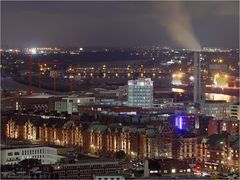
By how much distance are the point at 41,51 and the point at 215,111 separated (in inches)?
987

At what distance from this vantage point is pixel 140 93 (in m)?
15.5

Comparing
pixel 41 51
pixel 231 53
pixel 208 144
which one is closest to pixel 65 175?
pixel 208 144

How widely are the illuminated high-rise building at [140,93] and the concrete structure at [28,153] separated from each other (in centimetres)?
623

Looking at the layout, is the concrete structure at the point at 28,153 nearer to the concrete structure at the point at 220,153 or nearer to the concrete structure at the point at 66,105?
the concrete structure at the point at 220,153

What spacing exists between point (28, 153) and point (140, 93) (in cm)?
672

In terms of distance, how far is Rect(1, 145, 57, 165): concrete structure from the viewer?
872 cm

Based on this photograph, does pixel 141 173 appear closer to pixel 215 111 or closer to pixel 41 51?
pixel 215 111

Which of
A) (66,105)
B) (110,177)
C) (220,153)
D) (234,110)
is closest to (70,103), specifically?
(66,105)

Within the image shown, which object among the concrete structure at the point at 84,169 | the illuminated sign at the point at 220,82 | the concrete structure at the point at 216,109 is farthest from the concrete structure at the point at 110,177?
the illuminated sign at the point at 220,82

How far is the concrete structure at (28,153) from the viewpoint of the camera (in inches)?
343

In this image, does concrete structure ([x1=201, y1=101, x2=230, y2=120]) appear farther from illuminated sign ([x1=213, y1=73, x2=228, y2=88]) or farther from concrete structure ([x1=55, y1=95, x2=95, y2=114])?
illuminated sign ([x1=213, y1=73, x2=228, y2=88])

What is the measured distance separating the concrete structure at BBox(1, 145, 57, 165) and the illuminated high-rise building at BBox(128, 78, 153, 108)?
623cm

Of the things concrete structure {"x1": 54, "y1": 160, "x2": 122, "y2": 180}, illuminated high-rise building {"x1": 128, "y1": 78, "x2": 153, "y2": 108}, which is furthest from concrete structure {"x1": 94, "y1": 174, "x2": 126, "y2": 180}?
illuminated high-rise building {"x1": 128, "y1": 78, "x2": 153, "y2": 108}

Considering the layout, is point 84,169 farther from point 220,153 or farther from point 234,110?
point 234,110
